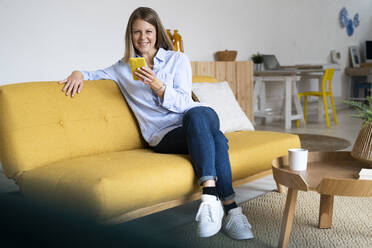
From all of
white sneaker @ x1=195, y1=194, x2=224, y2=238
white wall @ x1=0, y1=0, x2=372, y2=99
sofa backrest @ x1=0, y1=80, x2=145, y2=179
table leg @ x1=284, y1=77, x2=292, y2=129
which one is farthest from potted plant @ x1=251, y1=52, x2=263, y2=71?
white sneaker @ x1=195, y1=194, x2=224, y2=238

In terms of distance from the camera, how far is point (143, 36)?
7.62 ft

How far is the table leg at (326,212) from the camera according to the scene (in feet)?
6.89

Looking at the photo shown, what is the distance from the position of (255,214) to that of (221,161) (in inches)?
21.4

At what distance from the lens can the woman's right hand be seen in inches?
86.7

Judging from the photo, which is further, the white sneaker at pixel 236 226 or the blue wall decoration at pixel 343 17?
the blue wall decoration at pixel 343 17

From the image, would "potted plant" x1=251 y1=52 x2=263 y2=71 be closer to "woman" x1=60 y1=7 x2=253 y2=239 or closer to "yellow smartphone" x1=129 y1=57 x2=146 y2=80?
"woman" x1=60 y1=7 x2=253 y2=239

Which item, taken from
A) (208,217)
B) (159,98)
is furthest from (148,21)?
(208,217)

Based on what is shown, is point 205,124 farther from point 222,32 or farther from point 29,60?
point 222,32

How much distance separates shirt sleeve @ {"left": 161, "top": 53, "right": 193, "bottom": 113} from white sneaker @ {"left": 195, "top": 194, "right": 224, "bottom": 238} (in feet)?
1.78

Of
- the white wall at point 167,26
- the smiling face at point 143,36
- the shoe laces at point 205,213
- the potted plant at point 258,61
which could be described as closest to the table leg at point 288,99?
the potted plant at point 258,61

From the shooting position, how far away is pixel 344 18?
8836mm

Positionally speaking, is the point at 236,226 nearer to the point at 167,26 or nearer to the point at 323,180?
the point at 323,180

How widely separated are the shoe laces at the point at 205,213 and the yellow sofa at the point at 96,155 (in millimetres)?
140

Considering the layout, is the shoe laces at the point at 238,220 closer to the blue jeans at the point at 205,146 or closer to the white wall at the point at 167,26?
the blue jeans at the point at 205,146
